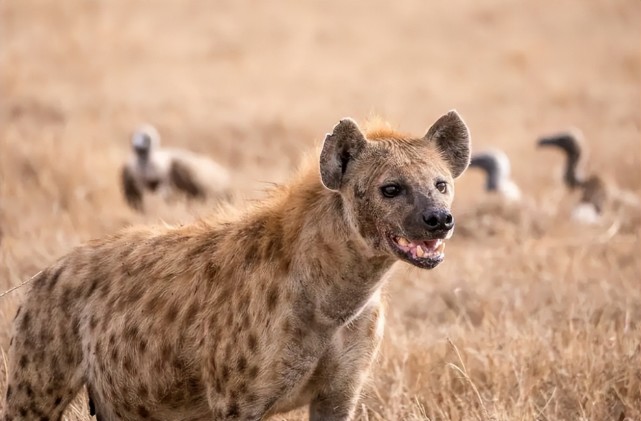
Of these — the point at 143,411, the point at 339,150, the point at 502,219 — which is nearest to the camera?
the point at 339,150

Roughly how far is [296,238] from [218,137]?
31.1ft

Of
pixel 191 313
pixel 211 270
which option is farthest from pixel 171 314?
pixel 211 270

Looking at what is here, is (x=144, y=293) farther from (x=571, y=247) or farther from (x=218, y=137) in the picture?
(x=218, y=137)

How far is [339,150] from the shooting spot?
3.93m

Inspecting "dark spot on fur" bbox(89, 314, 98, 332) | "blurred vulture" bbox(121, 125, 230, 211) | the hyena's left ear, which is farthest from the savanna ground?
"dark spot on fur" bbox(89, 314, 98, 332)

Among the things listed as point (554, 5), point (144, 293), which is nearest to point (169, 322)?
point (144, 293)

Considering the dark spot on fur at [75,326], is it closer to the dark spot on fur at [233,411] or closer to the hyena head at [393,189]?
the dark spot on fur at [233,411]

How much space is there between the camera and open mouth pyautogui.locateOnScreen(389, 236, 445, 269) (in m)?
3.76

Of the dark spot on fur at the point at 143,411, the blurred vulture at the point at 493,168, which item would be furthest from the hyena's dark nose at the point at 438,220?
the blurred vulture at the point at 493,168

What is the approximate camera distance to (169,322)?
4160mm

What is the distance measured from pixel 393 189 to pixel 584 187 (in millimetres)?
7295

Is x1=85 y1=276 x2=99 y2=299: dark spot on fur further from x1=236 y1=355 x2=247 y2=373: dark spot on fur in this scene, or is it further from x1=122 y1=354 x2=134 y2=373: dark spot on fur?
x1=236 y1=355 x2=247 y2=373: dark spot on fur

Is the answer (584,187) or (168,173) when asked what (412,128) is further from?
(584,187)

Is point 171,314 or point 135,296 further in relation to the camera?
point 135,296
